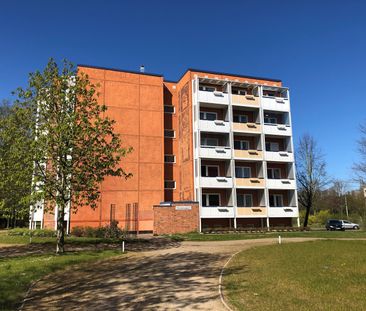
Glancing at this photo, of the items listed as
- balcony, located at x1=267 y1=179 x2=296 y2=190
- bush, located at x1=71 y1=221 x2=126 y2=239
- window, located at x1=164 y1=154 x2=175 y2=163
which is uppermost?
window, located at x1=164 y1=154 x2=175 y2=163

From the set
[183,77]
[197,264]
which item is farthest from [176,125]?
[197,264]

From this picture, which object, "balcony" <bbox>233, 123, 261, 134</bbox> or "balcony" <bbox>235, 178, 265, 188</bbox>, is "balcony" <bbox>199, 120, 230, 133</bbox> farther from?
"balcony" <bbox>235, 178, 265, 188</bbox>

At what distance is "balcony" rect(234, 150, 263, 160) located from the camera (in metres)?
38.1

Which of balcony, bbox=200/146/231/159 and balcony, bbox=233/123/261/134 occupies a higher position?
balcony, bbox=233/123/261/134

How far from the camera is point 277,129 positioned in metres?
40.5

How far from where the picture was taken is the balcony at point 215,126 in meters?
37.4

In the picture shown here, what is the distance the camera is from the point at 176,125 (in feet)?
134

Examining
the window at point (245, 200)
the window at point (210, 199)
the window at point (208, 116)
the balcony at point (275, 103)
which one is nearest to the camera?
the window at point (210, 199)

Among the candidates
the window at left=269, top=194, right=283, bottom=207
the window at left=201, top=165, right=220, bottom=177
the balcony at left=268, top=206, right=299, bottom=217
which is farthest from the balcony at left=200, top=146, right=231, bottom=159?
the window at left=269, top=194, right=283, bottom=207

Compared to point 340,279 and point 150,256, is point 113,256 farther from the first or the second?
point 340,279

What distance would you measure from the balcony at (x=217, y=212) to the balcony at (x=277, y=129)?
10003mm

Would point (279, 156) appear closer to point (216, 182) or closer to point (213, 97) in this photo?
point (216, 182)

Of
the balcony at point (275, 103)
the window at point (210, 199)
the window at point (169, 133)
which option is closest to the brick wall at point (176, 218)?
the window at point (210, 199)

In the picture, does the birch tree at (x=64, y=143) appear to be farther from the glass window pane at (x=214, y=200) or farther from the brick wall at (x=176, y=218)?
the glass window pane at (x=214, y=200)
